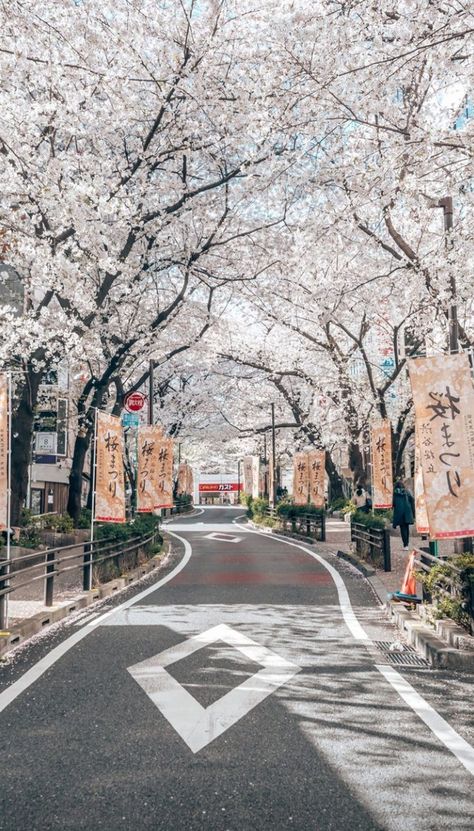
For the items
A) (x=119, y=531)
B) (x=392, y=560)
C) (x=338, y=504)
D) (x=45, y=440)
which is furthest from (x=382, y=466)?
(x=338, y=504)

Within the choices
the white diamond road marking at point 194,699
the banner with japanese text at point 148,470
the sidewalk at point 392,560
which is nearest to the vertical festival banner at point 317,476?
the sidewalk at point 392,560

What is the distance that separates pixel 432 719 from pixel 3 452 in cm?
581

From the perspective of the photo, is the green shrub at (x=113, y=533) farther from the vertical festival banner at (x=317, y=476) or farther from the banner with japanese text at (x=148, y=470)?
the vertical festival banner at (x=317, y=476)

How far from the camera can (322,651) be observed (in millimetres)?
7566

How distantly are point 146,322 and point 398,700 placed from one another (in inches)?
677

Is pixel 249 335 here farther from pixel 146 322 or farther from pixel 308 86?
pixel 308 86

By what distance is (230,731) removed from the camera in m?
4.98

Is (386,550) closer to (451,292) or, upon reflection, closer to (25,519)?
(451,292)

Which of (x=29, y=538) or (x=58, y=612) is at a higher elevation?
(x=29, y=538)

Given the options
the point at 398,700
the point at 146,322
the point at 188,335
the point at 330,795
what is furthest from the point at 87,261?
the point at 330,795

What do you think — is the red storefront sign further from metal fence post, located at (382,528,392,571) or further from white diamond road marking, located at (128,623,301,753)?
white diamond road marking, located at (128,623,301,753)

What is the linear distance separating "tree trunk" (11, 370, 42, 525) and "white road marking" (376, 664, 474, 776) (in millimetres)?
13239

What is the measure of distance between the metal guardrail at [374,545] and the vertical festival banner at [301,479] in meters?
7.78

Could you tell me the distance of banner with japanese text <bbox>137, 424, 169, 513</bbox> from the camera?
1853 centimetres
